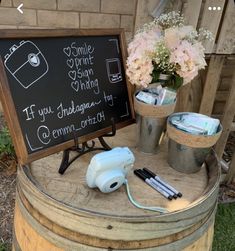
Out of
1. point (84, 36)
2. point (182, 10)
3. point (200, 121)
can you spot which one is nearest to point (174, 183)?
point (200, 121)

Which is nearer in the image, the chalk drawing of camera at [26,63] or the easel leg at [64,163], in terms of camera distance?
the chalk drawing of camera at [26,63]

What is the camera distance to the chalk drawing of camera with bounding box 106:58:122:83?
120 cm

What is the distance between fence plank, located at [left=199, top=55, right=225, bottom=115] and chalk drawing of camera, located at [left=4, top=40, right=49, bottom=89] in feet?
4.03

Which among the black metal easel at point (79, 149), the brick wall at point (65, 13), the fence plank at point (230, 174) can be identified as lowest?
the fence plank at point (230, 174)

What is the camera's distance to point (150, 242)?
0.91m

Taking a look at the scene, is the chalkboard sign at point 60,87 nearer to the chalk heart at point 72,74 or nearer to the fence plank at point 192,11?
the chalk heart at point 72,74

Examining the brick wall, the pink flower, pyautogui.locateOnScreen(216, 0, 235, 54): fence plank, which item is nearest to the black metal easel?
the pink flower

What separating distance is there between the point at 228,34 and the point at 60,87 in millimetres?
1185

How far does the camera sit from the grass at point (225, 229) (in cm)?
207

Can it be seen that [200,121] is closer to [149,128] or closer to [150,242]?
[149,128]

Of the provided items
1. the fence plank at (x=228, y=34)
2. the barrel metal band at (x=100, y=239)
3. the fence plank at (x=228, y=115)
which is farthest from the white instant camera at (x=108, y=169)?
the fence plank at (x=228, y=115)

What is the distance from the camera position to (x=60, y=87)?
3.46ft

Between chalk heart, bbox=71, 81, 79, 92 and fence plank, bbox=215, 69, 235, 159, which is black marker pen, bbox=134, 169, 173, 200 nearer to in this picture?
chalk heart, bbox=71, 81, 79, 92

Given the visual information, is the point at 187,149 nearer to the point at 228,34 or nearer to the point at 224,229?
the point at 228,34
